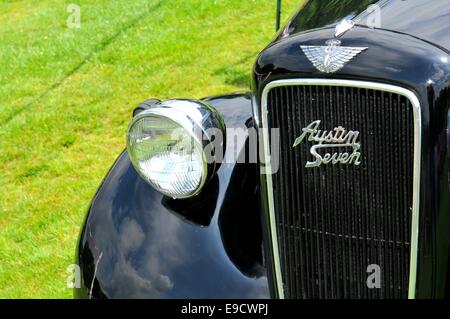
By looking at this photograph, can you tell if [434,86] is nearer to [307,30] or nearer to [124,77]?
[307,30]

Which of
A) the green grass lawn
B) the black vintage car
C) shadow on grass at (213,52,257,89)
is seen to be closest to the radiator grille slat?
the black vintage car

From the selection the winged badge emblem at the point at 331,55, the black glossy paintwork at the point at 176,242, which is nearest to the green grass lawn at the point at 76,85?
the black glossy paintwork at the point at 176,242

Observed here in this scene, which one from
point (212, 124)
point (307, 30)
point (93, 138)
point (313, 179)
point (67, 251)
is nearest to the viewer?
point (313, 179)

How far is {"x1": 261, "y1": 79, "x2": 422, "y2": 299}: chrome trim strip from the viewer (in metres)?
1.90

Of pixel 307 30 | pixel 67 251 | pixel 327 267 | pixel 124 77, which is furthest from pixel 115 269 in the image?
pixel 124 77

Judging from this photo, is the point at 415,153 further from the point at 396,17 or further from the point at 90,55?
the point at 90,55

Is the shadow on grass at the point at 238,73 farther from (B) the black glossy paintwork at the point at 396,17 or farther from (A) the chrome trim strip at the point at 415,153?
(A) the chrome trim strip at the point at 415,153

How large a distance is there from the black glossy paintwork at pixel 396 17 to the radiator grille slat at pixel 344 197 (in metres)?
0.32

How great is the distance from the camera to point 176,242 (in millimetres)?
2379

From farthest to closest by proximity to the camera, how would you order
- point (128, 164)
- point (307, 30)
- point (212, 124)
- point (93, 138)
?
1. point (93, 138)
2. point (128, 164)
3. point (212, 124)
4. point (307, 30)

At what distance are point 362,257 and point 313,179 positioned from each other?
30cm

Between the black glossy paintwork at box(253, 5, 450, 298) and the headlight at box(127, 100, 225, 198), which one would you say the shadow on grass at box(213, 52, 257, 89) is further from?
the black glossy paintwork at box(253, 5, 450, 298)

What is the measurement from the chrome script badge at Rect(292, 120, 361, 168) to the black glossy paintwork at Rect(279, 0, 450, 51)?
392mm
